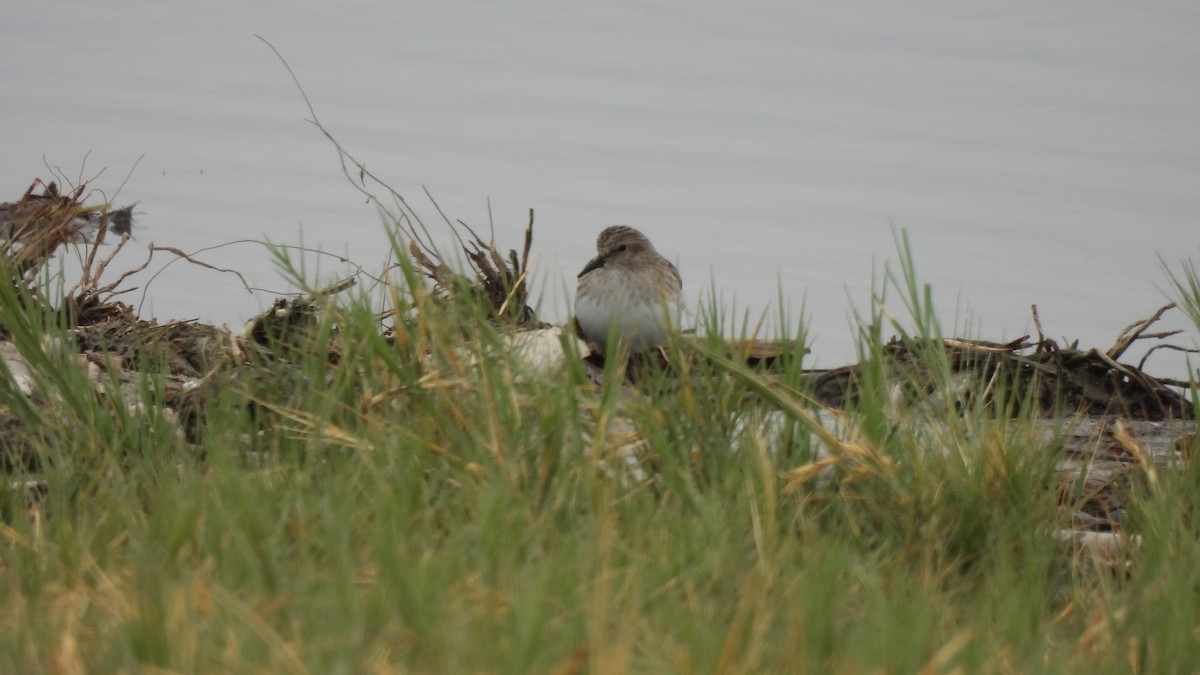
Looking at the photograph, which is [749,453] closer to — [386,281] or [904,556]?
[904,556]

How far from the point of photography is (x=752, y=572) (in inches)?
112

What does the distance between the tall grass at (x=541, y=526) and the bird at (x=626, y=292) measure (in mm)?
901

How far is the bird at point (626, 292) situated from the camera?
4.89m

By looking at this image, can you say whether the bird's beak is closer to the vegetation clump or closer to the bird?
the bird

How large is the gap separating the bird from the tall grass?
90 cm

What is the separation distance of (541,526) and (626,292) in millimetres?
2030

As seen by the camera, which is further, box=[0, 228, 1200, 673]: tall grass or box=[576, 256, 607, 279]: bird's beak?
box=[576, 256, 607, 279]: bird's beak

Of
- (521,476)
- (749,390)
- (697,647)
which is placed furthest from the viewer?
(749,390)

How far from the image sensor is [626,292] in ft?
16.3

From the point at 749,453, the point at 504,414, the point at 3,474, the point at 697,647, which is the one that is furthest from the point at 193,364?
the point at 697,647

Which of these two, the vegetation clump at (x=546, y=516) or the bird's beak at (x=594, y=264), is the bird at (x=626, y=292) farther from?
the vegetation clump at (x=546, y=516)

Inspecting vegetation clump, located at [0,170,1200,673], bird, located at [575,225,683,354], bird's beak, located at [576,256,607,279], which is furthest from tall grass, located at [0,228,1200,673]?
bird's beak, located at [576,256,607,279]

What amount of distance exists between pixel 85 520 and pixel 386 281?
111 centimetres

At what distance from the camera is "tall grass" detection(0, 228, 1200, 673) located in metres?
2.41
